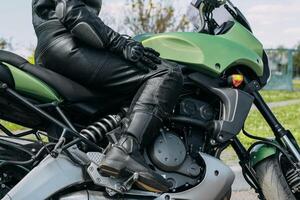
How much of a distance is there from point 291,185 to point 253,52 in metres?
0.91

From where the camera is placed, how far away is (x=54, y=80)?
11.8 ft

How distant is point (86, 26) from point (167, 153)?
2.97 ft

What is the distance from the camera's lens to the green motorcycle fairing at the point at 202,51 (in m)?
3.74

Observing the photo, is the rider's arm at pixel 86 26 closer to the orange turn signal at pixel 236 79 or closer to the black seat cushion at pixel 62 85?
the black seat cushion at pixel 62 85

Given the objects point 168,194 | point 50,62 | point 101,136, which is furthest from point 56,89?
point 168,194

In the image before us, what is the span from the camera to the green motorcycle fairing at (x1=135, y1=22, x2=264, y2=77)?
3740 millimetres

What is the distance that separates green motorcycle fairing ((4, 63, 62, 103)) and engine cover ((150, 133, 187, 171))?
0.67m

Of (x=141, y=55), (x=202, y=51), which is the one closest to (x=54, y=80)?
(x=141, y=55)

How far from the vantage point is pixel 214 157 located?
148 inches

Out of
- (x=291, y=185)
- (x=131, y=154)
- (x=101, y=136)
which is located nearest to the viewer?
(x=131, y=154)

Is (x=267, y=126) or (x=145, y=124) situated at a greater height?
(x=145, y=124)

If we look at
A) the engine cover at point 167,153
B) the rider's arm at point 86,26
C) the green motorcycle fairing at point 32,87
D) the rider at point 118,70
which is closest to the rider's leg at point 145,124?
the rider at point 118,70

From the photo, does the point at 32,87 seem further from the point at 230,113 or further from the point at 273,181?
the point at 273,181

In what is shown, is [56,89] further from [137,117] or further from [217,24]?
[217,24]
